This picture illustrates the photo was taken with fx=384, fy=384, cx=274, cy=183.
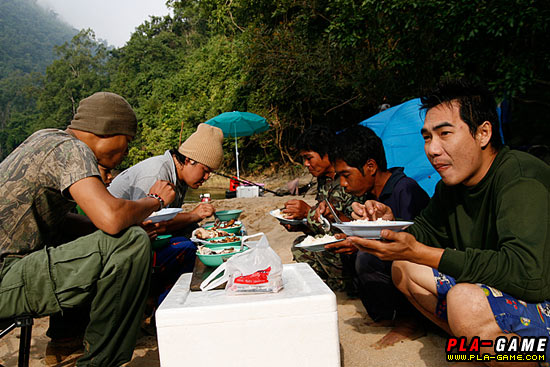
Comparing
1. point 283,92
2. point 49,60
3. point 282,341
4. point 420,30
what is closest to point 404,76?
point 420,30

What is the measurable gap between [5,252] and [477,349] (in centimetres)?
197

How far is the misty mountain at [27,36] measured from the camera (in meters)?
102

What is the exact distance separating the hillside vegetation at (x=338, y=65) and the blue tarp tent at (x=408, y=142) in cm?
102

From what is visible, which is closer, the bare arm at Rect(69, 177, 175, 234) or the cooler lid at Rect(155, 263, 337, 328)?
the cooler lid at Rect(155, 263, 337, 328)

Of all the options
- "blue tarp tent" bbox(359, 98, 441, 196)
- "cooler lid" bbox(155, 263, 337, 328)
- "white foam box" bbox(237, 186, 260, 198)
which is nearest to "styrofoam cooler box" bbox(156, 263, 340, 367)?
"cooler lid" bbox(155, 263, 337, 328)

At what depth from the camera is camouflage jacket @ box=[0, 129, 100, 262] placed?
168 centimetres

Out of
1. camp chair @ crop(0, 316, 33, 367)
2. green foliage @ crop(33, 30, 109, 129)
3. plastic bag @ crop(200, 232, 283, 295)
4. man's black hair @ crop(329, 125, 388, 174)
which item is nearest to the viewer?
plastic bag @ crop(200, 232, 283, 295)

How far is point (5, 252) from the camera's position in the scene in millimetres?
1672

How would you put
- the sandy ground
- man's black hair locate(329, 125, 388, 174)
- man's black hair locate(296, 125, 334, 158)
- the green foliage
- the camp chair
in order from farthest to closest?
the green foliage
man's black hair locate(296, 125, 334, 158)
man's black hair locate(329, 125, 388, 174)
the sandy ground
the camp chair

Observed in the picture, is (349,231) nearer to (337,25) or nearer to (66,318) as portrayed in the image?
(66,318)

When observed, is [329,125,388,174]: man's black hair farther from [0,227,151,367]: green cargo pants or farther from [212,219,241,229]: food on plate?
[0,227,151,367]: green cargo pants

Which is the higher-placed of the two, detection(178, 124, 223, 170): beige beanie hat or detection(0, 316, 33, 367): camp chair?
detection(178, 124, 223, 170): beige beanie hat

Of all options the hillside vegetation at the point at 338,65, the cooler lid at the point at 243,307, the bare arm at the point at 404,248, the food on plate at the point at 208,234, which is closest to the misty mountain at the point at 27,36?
the hillside vegetation at the point at 338,65

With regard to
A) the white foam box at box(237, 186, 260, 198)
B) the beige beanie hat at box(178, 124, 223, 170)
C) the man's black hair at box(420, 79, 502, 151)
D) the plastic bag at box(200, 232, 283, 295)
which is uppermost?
the man's black hair at box(420, 79, 502, 151)
